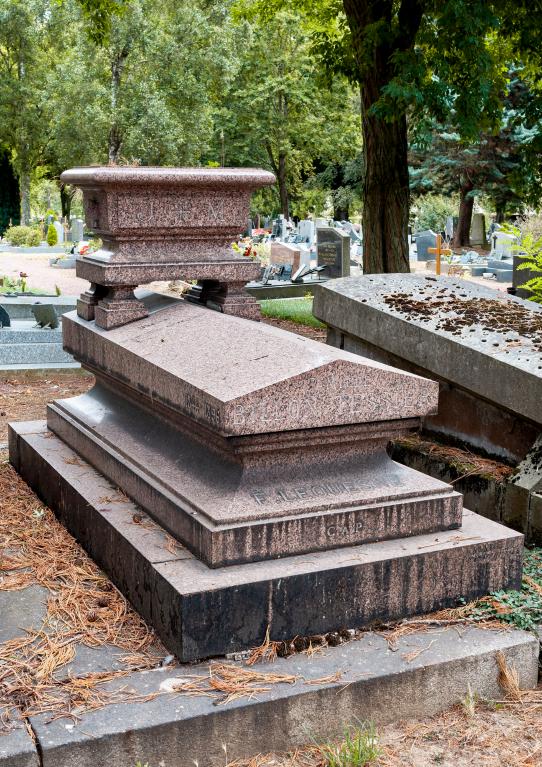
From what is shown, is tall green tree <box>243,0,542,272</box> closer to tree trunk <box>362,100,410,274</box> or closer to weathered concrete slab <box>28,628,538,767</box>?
tree trunk <box>362,100,410,274</box>

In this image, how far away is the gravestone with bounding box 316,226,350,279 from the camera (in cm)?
1912

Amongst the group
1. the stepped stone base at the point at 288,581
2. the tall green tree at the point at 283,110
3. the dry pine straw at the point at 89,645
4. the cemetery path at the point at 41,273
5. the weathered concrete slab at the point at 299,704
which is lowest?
the cemetery path at the point at 41,273

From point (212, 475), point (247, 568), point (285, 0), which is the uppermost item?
point (285, 0)

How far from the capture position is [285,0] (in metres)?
15.4

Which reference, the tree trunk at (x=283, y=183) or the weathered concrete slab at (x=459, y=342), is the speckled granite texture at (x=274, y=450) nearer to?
the weathered concrete slab at (x=459, y=342)

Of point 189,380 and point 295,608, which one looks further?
point 189,380

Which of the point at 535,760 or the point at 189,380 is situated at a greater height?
the point at 189,380

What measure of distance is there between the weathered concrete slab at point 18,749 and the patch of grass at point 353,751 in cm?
91

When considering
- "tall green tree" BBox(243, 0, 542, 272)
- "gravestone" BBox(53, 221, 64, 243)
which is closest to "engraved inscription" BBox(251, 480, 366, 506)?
"tall green tree" BBox(243, 0, 542, 272)

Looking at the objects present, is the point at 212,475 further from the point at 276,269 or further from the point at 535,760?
the point at 276,269

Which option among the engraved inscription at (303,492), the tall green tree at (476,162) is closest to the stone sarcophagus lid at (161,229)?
the engraved inscription at (303,492)

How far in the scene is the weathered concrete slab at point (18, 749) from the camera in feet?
8.63

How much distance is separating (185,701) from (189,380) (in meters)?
1.24

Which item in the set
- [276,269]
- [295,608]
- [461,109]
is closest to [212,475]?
[295,608]
